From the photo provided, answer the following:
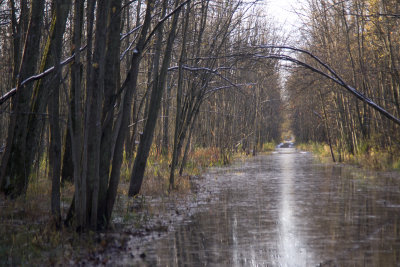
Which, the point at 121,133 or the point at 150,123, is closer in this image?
the point at 121,133

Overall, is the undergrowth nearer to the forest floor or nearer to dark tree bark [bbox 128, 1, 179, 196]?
the forest floor

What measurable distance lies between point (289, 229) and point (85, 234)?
328cm

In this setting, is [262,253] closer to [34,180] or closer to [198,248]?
[198,248]

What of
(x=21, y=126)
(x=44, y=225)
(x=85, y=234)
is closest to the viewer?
(x=85, y=234)

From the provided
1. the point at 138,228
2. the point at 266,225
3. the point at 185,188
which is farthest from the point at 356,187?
the point at 138,228

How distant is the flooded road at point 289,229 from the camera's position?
570 cm

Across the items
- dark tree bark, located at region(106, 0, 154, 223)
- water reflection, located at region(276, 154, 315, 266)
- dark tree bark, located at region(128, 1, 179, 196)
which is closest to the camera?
water reflection, located at region(276, 154, 315, 266)

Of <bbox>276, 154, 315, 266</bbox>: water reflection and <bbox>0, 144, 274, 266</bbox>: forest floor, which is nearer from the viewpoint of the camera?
<bbox>0, 144, 274, 266</bbox>: forest floor

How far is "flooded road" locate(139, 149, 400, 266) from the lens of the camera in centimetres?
570

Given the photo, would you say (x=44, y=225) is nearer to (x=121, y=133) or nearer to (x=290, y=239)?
(x=121, y=133)

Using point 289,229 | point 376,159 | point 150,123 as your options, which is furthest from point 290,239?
point 376,159

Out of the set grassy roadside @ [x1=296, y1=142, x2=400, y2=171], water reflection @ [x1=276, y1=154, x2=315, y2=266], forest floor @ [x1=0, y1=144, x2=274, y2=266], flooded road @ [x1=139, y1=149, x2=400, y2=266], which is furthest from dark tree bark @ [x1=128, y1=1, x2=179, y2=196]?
grassy roadside @ [x1=296, y1=142, x2=400, y2=171]

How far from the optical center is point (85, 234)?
6.31 m

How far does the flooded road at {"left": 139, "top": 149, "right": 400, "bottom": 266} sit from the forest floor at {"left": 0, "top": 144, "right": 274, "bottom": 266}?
1.22 feet
